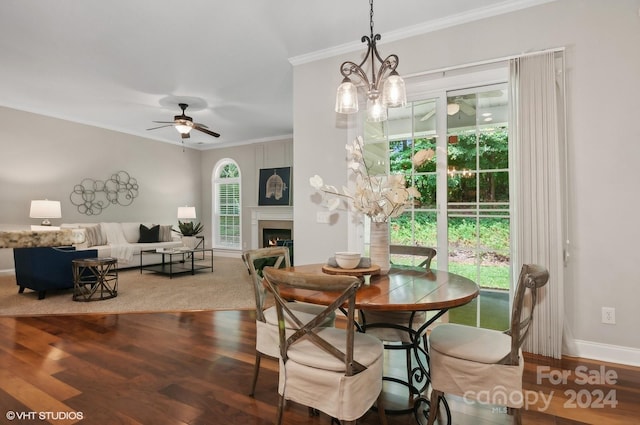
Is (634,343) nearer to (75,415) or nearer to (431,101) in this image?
A: (431,101)

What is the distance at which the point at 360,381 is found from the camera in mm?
1432

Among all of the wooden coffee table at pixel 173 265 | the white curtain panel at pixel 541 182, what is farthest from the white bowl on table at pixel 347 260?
the wooden coffee table at pixel 173 265

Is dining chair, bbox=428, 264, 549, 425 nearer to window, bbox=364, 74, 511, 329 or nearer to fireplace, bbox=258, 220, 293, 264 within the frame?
window, bbox=364, 74, 511, 329

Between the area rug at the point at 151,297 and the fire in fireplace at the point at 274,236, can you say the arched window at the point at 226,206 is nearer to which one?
the fire in fireplace at the point at 274,236

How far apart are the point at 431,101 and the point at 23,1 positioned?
12.0 feet

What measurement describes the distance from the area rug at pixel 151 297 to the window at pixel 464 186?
2.29 m

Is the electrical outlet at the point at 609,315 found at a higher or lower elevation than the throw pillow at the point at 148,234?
lower

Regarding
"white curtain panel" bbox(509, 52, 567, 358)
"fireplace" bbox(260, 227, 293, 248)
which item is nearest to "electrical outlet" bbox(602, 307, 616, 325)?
"white curtain panel" bbox(509, 52, 567, 358)

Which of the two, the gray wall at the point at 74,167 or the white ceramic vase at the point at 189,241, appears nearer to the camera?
the gray wall at the point at 74,167

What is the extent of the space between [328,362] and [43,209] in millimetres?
6005

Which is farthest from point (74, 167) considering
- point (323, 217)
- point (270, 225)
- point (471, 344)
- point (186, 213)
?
point (471, 344)

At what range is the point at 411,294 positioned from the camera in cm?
158

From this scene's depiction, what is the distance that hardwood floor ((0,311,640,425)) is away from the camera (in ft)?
6.02

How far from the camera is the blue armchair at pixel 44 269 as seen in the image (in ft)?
14.2
